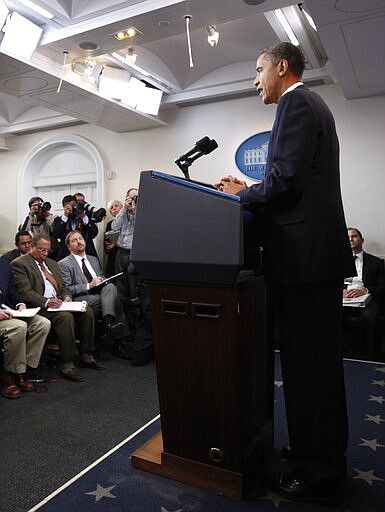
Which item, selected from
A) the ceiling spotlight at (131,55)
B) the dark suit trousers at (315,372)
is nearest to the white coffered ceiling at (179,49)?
the ceiling spotlight at (131,55)

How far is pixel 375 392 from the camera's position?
2.58 m

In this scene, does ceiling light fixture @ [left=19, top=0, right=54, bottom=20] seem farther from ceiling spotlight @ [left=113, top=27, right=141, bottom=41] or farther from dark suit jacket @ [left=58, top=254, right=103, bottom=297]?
dark suit jacket @ [left=58, top=254, right=103, bottom=297]

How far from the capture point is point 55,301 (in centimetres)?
319

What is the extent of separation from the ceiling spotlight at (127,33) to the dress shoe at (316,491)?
10.7 ft

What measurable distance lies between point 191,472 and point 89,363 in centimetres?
192

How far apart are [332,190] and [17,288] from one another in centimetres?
257

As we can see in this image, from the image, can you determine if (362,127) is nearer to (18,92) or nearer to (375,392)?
(375,392)

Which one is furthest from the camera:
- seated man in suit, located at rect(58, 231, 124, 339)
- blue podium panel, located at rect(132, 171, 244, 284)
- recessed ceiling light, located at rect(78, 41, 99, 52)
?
seated man in suit, located at rect(58, 231, 124, 339)

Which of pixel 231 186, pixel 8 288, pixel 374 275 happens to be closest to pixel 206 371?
pixel 231 186

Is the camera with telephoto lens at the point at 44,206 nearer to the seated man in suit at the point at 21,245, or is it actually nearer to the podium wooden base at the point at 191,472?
the seated man in suit at the point at 21,245

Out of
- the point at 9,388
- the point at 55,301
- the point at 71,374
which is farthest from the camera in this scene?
the point at 55,301

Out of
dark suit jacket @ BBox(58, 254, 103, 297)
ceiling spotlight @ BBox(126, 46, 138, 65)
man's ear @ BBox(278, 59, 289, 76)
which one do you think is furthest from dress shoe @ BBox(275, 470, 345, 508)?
ceiling spotlight @ BBox(126, 46, 138, 65)

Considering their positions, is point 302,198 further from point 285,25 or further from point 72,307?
point 285,25

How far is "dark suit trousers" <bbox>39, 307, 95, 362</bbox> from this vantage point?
10.1 ft
